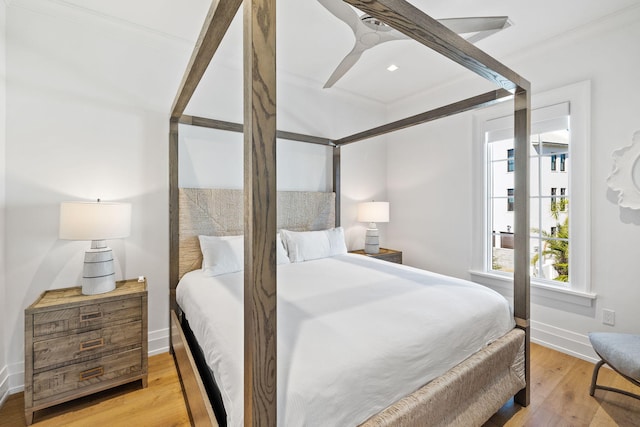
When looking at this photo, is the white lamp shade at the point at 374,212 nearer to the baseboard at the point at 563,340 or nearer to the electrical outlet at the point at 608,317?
the baseboard at the point at 563,340

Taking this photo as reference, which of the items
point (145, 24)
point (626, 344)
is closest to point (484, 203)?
point (626, 344)

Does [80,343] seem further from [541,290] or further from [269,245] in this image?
[541,290]

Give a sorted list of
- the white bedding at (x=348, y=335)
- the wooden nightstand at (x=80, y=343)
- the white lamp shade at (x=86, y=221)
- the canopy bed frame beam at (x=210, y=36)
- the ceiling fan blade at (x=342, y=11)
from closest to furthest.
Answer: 1. the white bedding at (x=348, y=335)
2. the canopy bed frame beam at (x=210, y=36)
3. the ceiling fan blade at (x=342, y=11)
4. the wooden nightstand at (x=80, y=343)
5. the white lamp shade at (x=86, y=221)

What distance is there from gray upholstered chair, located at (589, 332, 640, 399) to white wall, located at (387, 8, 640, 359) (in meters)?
0.56

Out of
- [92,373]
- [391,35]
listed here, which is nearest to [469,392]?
[391,35]

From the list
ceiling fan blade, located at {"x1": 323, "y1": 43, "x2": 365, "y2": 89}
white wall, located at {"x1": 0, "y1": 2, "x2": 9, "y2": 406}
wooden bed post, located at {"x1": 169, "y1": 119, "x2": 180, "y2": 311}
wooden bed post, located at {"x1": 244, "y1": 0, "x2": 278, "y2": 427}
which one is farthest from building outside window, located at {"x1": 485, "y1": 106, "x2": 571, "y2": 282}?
white wall, located at {"x1": 0, "y1": 2, "x2": 9, "y2": 406}

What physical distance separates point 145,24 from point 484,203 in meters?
3.62

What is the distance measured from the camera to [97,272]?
6.29 feet

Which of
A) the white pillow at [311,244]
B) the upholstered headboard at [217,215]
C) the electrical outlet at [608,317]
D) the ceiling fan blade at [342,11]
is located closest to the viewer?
the ceiling fan blade at [342,11]

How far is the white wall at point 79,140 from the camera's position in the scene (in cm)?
195

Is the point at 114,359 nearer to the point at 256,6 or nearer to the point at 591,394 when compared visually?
the point at 256,6

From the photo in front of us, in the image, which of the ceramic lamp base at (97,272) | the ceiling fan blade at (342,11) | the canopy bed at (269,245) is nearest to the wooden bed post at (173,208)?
the canopy bed at (269,245)

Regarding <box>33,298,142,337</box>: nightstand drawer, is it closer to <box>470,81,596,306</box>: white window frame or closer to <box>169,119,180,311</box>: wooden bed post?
<box>169,119,180,311</box>: wooden bed post

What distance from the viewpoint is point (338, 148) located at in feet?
11.4
